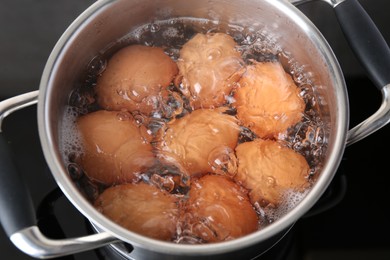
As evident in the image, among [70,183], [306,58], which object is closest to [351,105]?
[306,58]

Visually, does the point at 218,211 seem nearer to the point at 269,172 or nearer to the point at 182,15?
the point at 269,172

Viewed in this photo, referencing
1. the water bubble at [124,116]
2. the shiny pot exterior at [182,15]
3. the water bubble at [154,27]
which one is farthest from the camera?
the water bubble at [154,27]

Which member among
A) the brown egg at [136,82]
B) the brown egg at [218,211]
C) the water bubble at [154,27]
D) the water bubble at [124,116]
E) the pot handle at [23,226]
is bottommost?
the brown egg at [218,211]

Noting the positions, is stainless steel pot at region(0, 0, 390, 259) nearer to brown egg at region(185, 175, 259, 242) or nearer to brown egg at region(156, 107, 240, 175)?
brown egg at region(185, 175, 259, 242)

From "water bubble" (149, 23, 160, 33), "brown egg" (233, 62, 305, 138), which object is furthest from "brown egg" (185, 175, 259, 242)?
"water bubble" (149, 23, 160, 33)

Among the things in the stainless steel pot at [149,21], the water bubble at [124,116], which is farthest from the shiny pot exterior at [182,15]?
the water bubble at [124,116]

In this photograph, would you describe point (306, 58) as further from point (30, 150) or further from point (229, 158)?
point (30, 150)

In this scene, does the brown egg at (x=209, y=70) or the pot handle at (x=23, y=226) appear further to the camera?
the brown egg at (x=209, y=70)

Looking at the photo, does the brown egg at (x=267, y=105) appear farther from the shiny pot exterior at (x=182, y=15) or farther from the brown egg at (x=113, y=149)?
the brown egg at (x=113, y=149)
